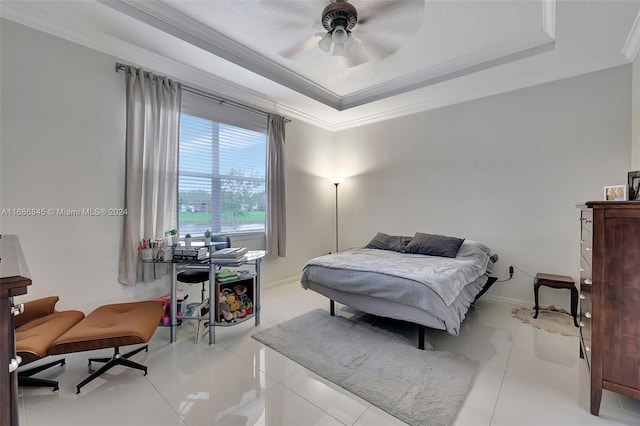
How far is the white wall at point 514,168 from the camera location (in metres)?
2.93

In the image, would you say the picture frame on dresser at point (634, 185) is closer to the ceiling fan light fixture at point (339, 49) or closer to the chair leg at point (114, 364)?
the ceiling fan light fixture at point (339, 49)

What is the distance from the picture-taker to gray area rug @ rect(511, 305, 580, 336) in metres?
2.67

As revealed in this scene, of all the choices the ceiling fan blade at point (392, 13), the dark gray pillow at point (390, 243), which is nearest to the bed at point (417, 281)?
the dark gray pillow at point (390, 243)

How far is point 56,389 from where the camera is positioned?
180 centimetres

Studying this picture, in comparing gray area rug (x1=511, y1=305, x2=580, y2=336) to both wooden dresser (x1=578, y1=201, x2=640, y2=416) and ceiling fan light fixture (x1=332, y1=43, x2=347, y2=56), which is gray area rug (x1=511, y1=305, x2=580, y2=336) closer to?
wooden dresser (x1=578, y1=201, x2=640, y2=416)

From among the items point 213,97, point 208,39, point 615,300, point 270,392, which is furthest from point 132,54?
point 615,300

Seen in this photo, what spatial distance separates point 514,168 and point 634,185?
153 cm

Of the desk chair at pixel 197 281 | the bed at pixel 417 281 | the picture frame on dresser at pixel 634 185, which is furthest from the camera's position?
the desk chair at pixel 197 281

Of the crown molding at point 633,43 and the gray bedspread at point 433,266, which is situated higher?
the crown molding at point 633,43

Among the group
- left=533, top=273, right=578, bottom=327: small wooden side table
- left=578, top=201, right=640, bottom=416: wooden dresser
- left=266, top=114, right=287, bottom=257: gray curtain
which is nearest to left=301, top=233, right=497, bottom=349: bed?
left=533, top=273, right=578, bottom=327: small wooden side table

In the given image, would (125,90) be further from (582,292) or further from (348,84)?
(582,292)

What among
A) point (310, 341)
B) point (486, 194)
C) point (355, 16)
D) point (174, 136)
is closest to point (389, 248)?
point (486, 194)

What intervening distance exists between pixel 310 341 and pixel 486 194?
2.90 metres

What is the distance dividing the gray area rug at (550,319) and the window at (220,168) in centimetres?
338
